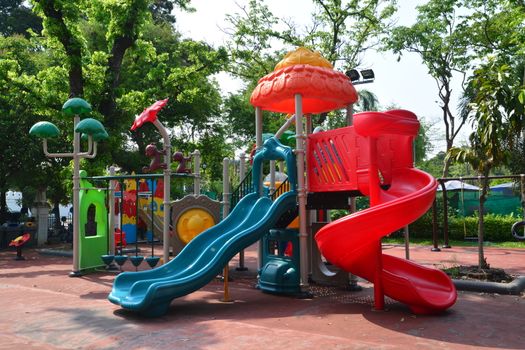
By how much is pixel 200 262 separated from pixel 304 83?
11.9 ft

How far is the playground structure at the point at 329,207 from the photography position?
6.79 meters

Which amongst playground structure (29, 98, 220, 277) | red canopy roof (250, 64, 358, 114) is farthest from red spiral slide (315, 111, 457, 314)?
playground structure (29, 98, 220, 277)

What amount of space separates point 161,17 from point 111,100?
19.9 m

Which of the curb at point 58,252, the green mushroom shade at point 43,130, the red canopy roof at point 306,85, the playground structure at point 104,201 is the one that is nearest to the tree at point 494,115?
the red canopy roof at point 306,85

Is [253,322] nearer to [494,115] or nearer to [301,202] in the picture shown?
[301,202]

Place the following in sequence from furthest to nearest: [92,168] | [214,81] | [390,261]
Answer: [214,81]
[92,168]
[390,261]

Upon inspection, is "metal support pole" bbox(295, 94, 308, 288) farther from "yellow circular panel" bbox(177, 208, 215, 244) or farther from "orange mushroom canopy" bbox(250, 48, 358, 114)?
"yellow circular panel" bbox(177, 208, 215, 244)

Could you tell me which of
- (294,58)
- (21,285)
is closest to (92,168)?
(21,285)

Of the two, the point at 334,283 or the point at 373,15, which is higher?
the point at 373,15

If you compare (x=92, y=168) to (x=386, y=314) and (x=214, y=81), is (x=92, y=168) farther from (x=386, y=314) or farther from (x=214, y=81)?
(x=214, y=81)

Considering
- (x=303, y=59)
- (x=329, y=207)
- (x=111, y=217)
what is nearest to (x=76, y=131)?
(x=111, y=217)

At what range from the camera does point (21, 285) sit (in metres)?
10.3

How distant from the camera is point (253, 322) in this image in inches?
260

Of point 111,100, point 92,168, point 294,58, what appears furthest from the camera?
point 111,100
